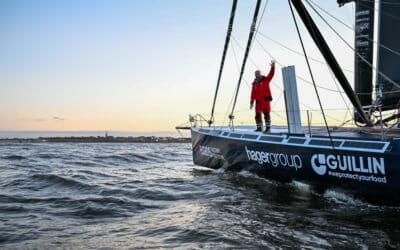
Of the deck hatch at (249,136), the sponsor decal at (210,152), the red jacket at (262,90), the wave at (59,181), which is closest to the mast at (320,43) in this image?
the deck hatch at (249,136)

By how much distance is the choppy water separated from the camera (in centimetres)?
610

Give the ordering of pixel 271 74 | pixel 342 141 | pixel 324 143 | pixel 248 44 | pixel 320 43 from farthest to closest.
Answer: pixel 248 44, pixel 271 74, pixel 324 143, pixel 342 141, pixel 320 43

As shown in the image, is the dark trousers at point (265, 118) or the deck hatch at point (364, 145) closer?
the deck hatch at point (364, 145)

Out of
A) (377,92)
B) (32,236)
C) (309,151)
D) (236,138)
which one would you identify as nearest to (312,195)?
(309,151)

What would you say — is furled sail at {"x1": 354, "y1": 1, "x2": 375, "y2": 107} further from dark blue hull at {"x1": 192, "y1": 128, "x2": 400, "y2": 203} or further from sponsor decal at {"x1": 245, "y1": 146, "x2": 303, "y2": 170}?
sponsor decal at {"x1": 245, "y1": 146, "x2": 303, "y2": 170}

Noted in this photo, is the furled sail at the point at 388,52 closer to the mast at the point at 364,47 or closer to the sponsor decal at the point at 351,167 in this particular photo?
the mast at the point at 364,47

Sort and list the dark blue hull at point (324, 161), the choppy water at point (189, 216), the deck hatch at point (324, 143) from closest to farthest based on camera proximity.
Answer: the choppy water at point (189, 216) < the dark blue hull at point (324, 161) < the deck hatch at point (324, 143)

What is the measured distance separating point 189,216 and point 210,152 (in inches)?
264

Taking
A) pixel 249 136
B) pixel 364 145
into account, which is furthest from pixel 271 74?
pixel 364 145

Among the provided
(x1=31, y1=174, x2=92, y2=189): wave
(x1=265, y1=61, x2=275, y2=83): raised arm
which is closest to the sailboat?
(x1=265, y1=61, x2=275, y2=83): raised arm

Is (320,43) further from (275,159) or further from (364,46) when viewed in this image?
(364,46)

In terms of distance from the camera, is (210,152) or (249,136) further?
(210,152)

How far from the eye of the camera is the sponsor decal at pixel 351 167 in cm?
740

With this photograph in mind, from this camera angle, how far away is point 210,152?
14.4 m
